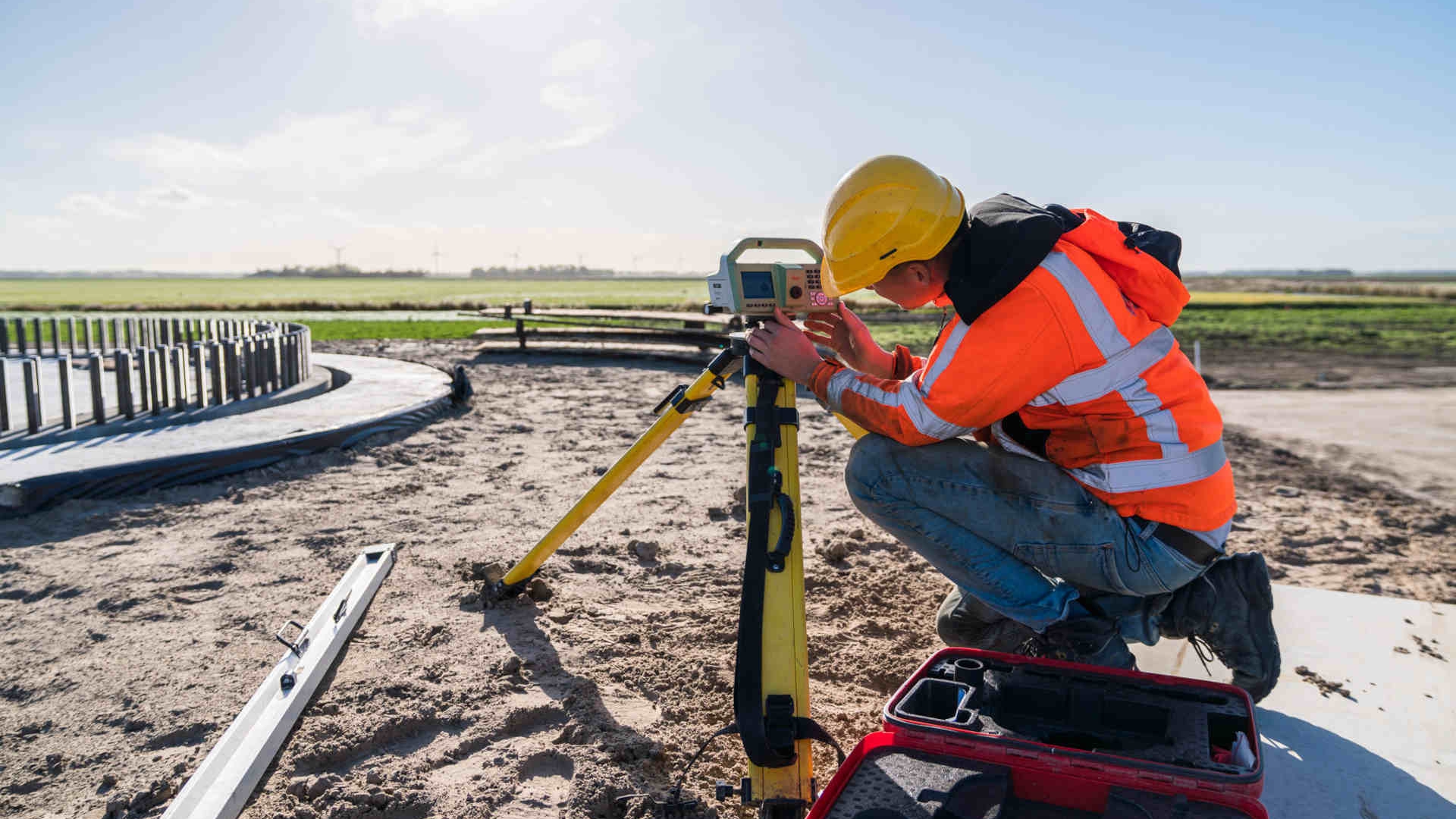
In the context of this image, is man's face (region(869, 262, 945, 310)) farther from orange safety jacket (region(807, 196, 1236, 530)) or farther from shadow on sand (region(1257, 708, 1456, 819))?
shadow on sand (region(1257, 708, 1456, 819))

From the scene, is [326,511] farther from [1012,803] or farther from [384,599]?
[1012,803]

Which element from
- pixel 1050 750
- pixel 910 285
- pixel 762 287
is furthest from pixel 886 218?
pixel 1050 750

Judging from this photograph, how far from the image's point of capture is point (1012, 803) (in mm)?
1798

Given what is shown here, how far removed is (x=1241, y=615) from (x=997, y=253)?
1290 millimetres

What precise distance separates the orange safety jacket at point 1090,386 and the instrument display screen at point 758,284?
27 centimetres

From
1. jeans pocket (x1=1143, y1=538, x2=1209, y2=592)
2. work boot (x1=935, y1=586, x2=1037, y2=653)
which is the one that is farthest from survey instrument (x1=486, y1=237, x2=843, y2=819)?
jeans pocket (x1=1143, y1=538, x2=1209, y2=592)

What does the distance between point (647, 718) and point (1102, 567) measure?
4.64 ft

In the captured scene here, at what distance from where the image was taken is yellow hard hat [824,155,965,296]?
2299mm

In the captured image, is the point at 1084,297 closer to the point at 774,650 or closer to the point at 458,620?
the point at 774,650

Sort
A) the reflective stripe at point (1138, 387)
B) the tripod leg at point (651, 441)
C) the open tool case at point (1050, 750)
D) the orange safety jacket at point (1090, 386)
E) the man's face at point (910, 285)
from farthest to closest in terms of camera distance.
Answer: the tripod leg at point (651, 441) → the man's face at point (910, 285) → the reflective stripe at point (1138, 387) → the orange safety jacket at point (1090, 386) → the open tool case at point (1050, 750)

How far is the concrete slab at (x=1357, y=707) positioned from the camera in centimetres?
219

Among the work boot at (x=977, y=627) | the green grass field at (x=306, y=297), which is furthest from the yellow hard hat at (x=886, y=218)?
the green grass field at (x=306, y=297)

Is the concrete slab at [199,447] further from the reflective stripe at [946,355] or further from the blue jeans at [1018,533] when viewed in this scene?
the reflective stripe at [946,355]

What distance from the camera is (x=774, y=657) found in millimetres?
2137
